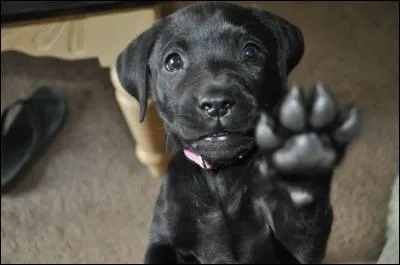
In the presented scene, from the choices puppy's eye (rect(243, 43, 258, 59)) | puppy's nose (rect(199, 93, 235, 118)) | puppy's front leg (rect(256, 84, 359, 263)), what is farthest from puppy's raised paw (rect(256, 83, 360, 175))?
puppy's eye (rect(243, 43, 258, 59))

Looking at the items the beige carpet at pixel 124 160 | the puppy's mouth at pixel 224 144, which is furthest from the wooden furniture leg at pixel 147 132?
the puppy's mouth at pixel 224 144

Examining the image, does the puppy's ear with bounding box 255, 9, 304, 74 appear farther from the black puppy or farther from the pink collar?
the pink collar

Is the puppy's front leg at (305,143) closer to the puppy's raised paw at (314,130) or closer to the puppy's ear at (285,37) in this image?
the puppy's raised paw at (314,130)

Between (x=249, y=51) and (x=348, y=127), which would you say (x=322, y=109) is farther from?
(x=249, y=51)

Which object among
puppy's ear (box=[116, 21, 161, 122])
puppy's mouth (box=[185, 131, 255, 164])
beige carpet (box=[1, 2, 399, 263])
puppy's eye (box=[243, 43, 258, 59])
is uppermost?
puppy's eye (box=[243, 43, 258, 59])

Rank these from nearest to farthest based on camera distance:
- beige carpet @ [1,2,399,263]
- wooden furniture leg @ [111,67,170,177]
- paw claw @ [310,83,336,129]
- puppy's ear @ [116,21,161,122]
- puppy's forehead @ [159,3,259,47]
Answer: paw claw @ [310,83,336,129] → puppy's forehead @ [159,3,259,47] → puppy's ear @ [116,21,161,122] → wooden furniture leg @ [111,67,170,177] → beige carpet @ [1,2,399,263]

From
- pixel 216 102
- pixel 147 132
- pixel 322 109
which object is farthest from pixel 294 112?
pixel 147 132

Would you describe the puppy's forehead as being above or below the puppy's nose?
above

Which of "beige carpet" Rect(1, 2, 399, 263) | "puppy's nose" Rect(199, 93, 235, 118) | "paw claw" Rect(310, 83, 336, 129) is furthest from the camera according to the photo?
"beige carpet" Rect(1, 2, 399, 263)
